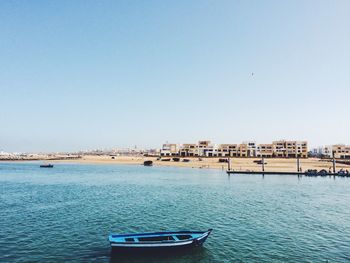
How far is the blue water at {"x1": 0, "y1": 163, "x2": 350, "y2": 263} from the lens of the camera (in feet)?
72.7

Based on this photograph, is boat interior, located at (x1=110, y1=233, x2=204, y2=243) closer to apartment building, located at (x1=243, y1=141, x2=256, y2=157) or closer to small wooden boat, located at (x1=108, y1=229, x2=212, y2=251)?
small wooden boat, located at (x1=108, y1=229, x2=212, y2=251)

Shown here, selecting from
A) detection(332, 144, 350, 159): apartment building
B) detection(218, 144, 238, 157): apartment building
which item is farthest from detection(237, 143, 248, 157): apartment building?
detection(332, 144, 350, 159): apartment building

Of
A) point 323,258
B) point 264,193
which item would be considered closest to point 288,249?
point 323,258

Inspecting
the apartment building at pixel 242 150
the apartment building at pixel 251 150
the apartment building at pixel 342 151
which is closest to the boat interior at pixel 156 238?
the apartment building at pixel 242 150

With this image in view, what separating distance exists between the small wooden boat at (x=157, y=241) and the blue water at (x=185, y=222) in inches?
27.3

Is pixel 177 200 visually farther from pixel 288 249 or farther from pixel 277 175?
pixel 277 175

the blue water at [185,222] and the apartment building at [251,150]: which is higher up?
the apartment building at [251,150]

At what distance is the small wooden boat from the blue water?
693mm

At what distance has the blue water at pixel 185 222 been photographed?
22.2 meters

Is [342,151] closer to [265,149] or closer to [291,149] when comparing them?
[291,149]

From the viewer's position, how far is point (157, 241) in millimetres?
22188

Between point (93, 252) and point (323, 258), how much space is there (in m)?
17.0

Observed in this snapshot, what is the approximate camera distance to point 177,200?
144ft

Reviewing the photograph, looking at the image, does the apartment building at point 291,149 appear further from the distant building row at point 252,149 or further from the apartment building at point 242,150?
the apartment building at point 242,150
